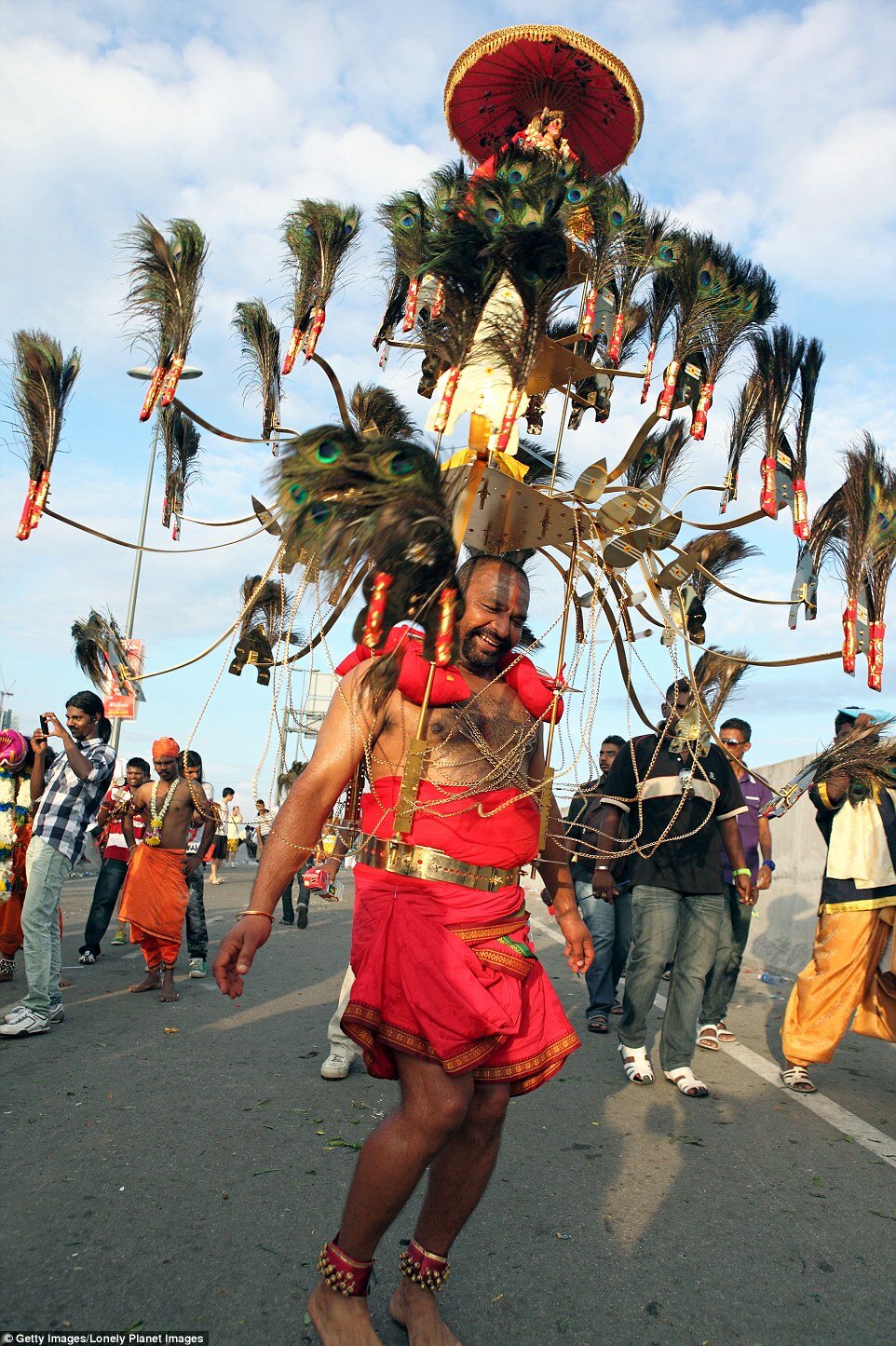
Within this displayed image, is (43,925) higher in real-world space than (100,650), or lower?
lower

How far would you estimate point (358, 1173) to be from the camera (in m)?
2.52

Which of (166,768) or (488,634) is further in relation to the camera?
(166,768)

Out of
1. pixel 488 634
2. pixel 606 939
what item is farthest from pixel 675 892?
pixel 488 634

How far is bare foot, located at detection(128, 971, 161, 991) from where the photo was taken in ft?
25.2

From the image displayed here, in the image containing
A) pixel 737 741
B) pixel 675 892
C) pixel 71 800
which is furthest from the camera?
pixel 737 741

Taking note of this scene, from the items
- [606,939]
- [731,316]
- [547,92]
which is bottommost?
[606,939]

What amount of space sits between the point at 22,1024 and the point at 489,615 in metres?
4.24

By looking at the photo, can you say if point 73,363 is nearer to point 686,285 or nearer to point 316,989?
point 686,285

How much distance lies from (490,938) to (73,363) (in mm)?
3552

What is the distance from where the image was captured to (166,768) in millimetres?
8523

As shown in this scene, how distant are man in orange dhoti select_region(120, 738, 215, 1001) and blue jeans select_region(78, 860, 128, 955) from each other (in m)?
0.88

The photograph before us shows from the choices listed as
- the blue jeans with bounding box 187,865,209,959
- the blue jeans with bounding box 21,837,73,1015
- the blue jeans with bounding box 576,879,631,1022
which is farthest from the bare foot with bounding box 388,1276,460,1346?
the blue jeans with bounding box 187,865,209,959

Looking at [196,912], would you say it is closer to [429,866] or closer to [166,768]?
[166,768]

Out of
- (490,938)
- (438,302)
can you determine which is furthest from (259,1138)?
(438,302)
